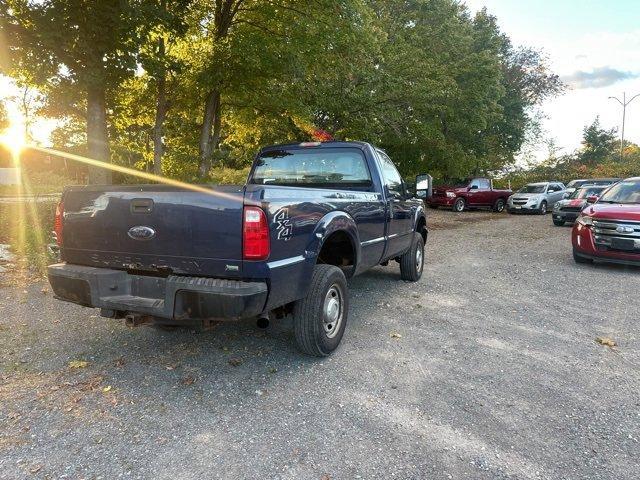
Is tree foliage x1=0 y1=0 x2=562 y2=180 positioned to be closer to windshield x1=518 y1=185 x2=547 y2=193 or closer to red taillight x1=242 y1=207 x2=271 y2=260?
windshield x1=518 y1=185 x2=547 y2=193

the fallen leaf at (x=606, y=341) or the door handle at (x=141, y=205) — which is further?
the fallen leaf at (x=606, y=341)

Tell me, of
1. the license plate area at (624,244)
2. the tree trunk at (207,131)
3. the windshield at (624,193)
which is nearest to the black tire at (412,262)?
the license plate area at (624,244)

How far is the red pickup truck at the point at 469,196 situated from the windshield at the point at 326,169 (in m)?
16.7

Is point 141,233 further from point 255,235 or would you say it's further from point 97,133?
point 97,133

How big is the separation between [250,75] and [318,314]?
31.7 feet

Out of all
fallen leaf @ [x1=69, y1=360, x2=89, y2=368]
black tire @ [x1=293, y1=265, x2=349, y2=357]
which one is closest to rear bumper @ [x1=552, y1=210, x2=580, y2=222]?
black tire @ [x1=293, y1=265, x2=349, y2=357]

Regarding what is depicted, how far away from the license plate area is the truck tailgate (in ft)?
23.5

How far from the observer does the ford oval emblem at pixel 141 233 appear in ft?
10.2

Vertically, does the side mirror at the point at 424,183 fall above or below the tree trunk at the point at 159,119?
below

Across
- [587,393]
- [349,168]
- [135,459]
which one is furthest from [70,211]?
[587,393]

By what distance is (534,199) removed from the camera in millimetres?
21625

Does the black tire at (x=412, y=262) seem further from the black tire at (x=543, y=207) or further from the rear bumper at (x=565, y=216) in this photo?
the black tire at (x=543, y=207)

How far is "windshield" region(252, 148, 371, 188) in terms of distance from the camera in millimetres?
5152

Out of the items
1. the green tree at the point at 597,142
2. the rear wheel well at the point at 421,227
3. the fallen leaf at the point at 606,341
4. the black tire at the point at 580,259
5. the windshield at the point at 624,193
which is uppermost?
the green tree at the point at 597,142
